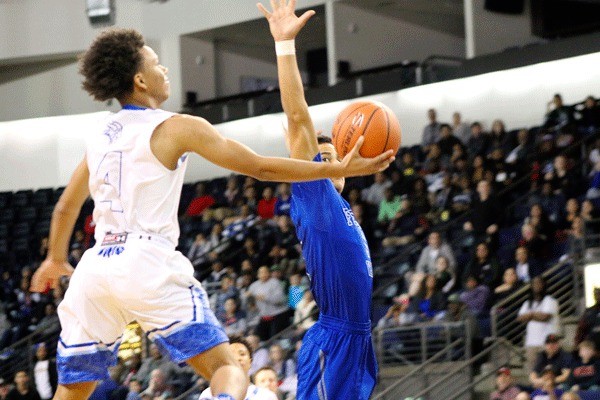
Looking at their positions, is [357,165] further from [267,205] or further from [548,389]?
[267,205]

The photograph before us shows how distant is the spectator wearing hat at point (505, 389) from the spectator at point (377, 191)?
5.41 metres

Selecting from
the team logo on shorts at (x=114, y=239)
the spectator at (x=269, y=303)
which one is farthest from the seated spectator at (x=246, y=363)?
the spectator at (x=269, y=303)

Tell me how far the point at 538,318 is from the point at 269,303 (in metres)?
3.92

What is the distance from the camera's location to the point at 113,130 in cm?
432

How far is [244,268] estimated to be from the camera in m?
14.9

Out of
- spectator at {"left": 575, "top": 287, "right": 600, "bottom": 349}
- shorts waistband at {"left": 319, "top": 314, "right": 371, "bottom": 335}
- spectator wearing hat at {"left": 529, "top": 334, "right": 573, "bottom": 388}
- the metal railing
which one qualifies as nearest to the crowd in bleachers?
the metal railing

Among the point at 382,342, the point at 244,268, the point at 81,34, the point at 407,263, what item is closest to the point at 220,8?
the point at 81,34

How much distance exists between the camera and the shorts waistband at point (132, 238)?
4.22 metres

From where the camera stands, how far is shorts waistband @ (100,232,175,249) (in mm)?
4223

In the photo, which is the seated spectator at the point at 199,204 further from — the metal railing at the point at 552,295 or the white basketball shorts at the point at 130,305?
the white basketball shorts at the point at 130,305

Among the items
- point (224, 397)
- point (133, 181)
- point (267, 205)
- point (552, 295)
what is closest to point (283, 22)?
point (133, 181)

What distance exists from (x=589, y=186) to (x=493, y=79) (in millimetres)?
5389

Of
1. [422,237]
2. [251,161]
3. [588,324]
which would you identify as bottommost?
[588,324]

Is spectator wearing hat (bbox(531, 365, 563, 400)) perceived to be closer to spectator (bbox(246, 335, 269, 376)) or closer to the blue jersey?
spectator (bbox(246, 335, 269, 376))
